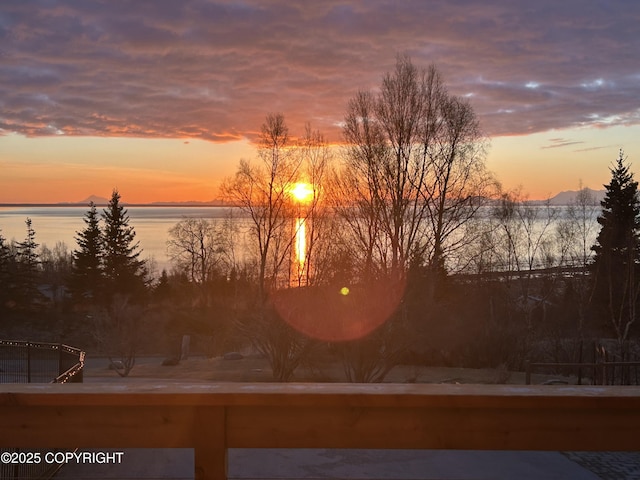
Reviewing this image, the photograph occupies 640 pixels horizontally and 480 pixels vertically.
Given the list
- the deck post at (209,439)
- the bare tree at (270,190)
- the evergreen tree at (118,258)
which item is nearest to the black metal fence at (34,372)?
the deck post at (209,439)

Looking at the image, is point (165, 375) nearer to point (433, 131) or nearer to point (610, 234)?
point (433, 131)

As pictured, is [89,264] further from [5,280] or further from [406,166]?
[406,166]

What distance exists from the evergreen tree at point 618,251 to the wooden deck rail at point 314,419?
26417mm

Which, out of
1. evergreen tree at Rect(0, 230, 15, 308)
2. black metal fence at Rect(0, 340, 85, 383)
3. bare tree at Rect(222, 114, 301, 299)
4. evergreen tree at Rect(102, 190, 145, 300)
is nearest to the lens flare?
black metal fence at Rect(0, 340, 85, 383)

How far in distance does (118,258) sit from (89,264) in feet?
6.12

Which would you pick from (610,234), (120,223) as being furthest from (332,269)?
(120,223)

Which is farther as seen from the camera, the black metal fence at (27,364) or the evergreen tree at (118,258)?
the evergreen tree at (118,258)

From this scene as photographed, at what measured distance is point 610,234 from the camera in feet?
93.6

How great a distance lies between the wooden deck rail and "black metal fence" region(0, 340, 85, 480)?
1.11 meters

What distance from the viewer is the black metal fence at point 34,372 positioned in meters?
3.37

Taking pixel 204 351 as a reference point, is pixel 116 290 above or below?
above

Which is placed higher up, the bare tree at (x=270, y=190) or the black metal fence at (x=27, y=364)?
the bare tree at (x=270, y=190)

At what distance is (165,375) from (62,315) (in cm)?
2253

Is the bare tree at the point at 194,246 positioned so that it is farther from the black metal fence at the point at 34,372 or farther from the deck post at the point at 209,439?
the deck post at the point at 209,439
